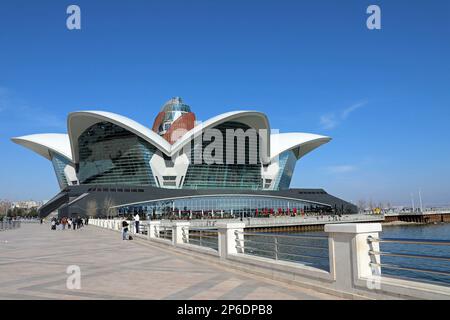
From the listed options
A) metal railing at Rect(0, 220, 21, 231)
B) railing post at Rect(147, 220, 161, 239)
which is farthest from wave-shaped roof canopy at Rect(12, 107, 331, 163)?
railing post at Rect(147, 220, 161, 239)

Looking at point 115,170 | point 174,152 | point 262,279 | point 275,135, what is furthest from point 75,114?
point 262,279

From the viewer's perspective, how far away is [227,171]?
3573 inches

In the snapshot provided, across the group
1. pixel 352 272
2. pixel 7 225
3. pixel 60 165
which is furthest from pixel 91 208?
pixel 352 272

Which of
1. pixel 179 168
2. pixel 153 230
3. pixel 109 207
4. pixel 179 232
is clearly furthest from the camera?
pixel 179 168

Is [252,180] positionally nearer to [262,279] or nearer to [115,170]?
[115,170]

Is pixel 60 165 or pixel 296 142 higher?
pixel 296 142

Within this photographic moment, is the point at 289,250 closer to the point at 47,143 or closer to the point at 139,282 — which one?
the point at 139,282

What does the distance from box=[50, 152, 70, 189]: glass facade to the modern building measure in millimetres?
253

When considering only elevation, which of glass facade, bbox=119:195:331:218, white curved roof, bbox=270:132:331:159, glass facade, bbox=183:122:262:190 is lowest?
glass facade, bbox=119:195:331:218

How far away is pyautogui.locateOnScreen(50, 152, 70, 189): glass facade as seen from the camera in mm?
98500

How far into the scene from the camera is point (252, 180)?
312 ft

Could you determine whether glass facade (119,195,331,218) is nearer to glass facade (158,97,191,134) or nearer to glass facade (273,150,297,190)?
glass facade (273,150,297,190)

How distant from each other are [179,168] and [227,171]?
431 inches
